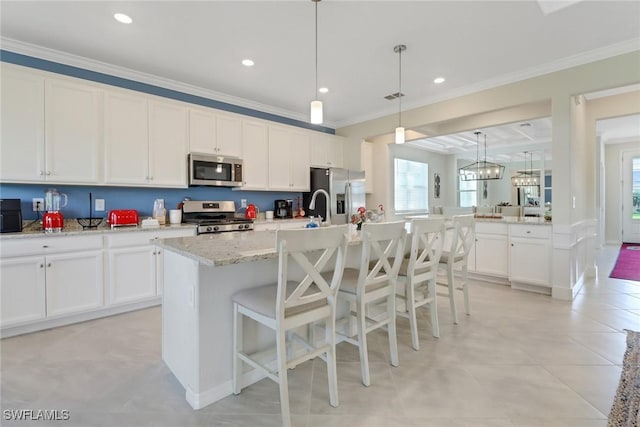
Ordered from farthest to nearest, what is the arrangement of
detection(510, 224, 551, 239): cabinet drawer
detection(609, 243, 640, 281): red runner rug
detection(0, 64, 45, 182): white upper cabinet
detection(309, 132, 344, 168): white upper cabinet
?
1. detection(309, 132, 344, 168): white upper cabinet
2. detection(609, 243, 640, 281): red runner rug
3. detection(510, 224, 551, 239): cabinet drawer
4. detection(0, 64, 45, 182): white upper cabinet

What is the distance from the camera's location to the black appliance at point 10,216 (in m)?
2.66

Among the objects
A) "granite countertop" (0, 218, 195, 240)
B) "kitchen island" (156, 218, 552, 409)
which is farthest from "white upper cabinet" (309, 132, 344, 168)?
"kitchen island" (156, 218, 552, 409)

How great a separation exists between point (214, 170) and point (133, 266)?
149cm

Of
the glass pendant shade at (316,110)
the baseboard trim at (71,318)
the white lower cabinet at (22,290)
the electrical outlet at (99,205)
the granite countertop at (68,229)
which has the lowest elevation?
the baseboard trim at (71,318)

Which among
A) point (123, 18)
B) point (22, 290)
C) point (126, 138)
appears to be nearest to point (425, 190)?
point (126, 138)

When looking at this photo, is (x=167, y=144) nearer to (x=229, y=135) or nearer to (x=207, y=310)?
(x=229, y=135)

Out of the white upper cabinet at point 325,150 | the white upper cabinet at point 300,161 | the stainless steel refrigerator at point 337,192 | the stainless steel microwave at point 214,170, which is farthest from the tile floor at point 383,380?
the white upper cabinet at point 325,150

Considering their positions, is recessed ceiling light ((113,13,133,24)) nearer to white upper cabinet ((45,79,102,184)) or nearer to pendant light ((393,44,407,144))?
white upper cabinet ((45,79,102,184))

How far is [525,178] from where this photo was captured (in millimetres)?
7887

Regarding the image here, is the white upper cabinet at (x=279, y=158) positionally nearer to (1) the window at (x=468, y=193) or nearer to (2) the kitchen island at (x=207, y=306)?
(2) the kitchen island at (x=207, y=306)

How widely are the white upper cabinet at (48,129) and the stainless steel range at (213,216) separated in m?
1.07

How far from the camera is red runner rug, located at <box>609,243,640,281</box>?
185 inches

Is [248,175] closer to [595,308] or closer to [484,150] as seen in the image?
[595,308]

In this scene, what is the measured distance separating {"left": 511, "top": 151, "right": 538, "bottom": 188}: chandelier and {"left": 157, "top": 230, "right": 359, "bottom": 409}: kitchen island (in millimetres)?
8155
